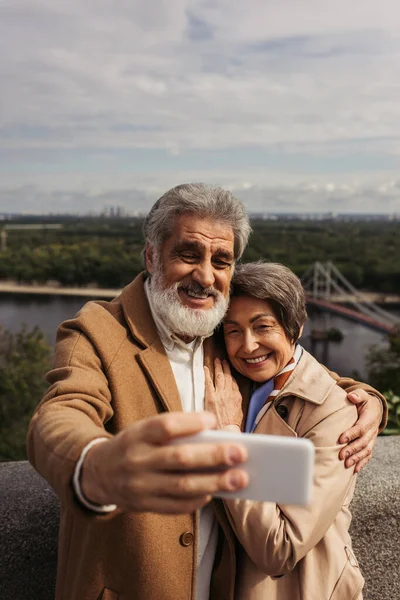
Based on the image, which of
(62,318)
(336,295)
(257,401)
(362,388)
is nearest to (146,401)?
(257,401)

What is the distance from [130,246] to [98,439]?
4074 cm

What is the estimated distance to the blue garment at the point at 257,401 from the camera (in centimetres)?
186

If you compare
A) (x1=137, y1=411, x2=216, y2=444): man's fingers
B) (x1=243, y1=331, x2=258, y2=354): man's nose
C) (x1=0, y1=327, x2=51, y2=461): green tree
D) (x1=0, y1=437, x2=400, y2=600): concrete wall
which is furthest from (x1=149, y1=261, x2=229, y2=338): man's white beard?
(x1=0, y1=327, x2=51, y2=461): green tree

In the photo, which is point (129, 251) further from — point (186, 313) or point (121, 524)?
point (121, 524)

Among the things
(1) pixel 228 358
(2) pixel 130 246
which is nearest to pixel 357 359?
(2) pixel 130 246

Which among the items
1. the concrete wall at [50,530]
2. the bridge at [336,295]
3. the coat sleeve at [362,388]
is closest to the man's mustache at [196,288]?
the coat sleeve at [362,388]

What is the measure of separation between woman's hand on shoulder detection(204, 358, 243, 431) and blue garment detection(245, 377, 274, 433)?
1.2 inches

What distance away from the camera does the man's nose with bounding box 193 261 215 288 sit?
1.90 metres

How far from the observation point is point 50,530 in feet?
6.45

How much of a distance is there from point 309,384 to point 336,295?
2047 inches

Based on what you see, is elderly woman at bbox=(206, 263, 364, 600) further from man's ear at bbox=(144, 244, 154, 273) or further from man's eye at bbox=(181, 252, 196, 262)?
man's ear at bbox=(144, 244, 154, 273)

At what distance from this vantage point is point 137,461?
0.94 m

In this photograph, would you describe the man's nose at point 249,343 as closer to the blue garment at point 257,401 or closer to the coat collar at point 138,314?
the blue garment at point 257,401

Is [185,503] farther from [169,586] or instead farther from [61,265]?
[61,265]
